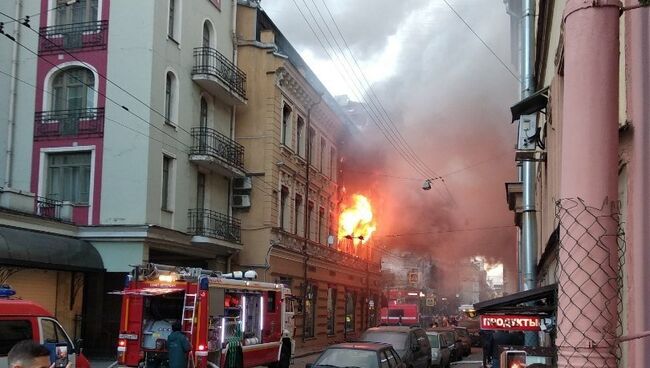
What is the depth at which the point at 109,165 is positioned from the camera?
20.2m

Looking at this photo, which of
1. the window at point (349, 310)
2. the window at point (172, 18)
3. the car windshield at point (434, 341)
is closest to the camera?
the car windshield at point (434, 341)

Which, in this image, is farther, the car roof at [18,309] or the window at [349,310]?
the window at [349,310]

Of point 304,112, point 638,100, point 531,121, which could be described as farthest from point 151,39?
point 638,100

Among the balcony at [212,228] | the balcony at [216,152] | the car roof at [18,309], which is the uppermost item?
the balcony at [216,152]

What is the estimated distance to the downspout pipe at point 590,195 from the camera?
1.83 meters

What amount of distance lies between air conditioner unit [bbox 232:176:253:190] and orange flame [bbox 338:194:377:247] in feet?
35.2

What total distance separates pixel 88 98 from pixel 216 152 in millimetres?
4775

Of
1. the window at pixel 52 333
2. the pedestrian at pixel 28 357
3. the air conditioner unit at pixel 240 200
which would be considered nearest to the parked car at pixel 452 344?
the air conditioner unit at pixel 240 200

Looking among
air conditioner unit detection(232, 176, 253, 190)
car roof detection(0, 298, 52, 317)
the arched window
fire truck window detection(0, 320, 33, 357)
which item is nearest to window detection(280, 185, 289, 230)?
air conditioner unit detection(232, 176, 253, 190)

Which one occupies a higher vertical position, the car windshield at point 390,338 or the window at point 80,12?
the window at point 80,12

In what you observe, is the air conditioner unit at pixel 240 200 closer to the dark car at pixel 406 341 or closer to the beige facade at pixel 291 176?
the beige facade at pixel 291 176

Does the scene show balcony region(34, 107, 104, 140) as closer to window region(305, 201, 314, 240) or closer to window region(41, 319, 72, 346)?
window region(41, 319, 72, 346)

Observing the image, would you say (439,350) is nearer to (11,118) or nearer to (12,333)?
(12,333)

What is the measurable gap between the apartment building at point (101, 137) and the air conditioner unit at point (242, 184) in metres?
3.81
